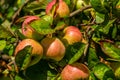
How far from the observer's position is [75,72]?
4.34 ft

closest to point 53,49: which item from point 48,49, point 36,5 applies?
point 48,49

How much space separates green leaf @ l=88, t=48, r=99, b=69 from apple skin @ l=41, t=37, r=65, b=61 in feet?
0.32

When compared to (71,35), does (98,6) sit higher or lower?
higher

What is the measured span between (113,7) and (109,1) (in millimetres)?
31

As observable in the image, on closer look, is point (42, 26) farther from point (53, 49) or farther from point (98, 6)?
point (98, 6)

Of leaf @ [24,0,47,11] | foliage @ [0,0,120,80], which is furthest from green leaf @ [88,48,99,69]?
leaf @ [24,0,47,11]

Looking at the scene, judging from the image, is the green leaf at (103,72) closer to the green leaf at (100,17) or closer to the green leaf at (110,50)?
the green leaf at (110,50)

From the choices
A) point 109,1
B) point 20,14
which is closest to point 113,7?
point 109,1

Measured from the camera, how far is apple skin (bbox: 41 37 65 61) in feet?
4.35

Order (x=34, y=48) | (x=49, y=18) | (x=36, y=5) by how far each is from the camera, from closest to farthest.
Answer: (x=34, y=48), (x=49, y=18), (x=36, y=5)

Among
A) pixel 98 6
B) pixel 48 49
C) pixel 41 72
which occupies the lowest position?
pixel 41 72

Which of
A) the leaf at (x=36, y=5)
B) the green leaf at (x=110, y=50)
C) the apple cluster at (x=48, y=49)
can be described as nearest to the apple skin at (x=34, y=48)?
the apple cluster at (x=48, y=49)

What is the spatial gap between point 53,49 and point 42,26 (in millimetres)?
90

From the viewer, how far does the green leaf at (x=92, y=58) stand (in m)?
1.36
